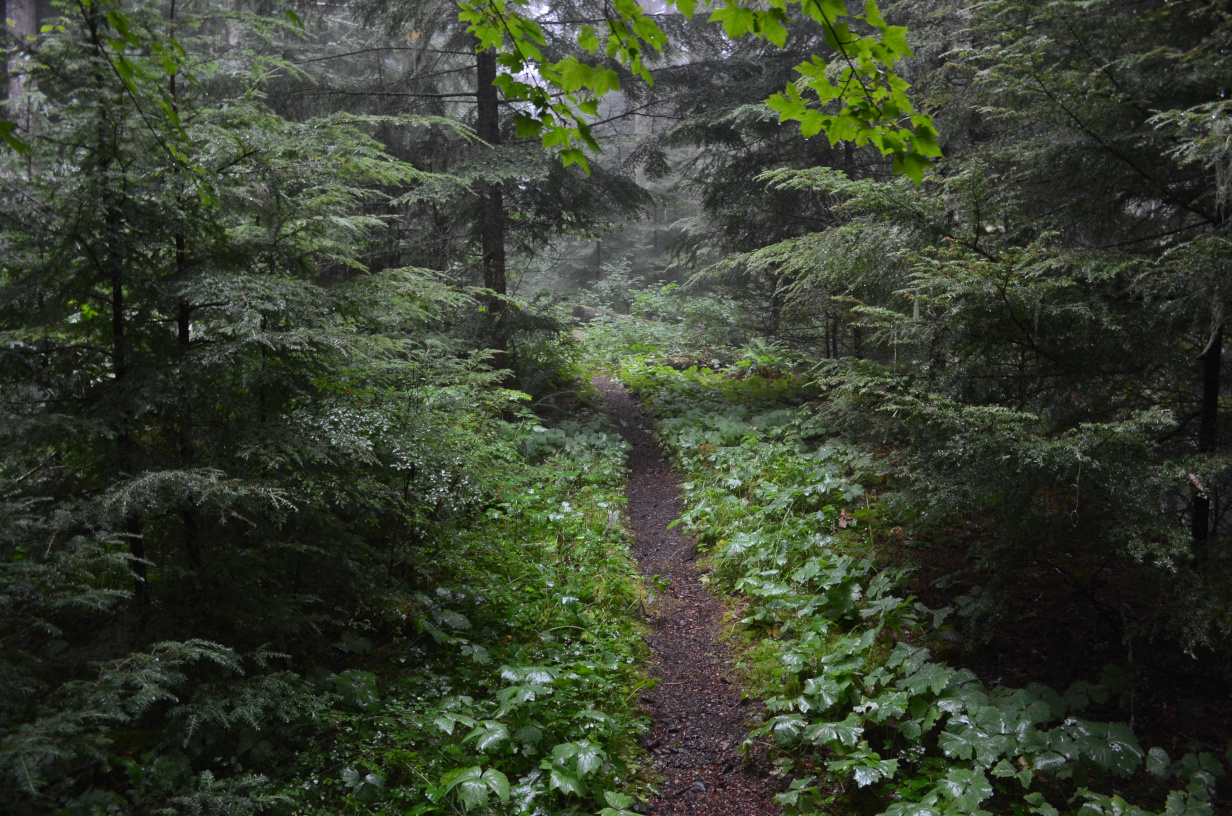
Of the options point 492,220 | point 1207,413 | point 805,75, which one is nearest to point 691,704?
point 1207,413

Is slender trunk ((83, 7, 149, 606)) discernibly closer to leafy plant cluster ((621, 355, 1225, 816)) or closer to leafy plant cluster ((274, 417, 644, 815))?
leafy plant cluster ((274, 417, 644, 815))

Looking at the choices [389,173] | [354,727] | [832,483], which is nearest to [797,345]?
[832,483]

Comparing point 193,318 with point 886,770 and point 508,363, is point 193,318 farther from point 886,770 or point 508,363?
point 508,363

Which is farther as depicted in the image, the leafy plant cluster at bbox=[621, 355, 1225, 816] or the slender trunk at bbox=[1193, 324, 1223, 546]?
the slender trunk at bbox=[1193, 324, 1223, 546]

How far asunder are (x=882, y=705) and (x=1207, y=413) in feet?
8.90

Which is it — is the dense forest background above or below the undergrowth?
above

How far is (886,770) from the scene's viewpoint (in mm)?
3393

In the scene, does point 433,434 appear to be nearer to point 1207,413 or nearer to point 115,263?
point 115,263

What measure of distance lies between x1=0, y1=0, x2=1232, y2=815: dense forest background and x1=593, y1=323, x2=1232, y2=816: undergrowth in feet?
0.47

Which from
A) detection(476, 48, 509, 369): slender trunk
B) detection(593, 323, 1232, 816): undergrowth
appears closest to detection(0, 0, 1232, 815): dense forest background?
detection(593, 323, 1232, 816): undergrowth

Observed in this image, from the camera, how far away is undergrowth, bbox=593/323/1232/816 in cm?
320

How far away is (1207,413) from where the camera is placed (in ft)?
13.3

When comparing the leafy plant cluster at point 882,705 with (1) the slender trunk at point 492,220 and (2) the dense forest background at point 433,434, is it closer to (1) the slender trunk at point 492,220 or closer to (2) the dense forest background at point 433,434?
(2) the dense forest background at point 433,434

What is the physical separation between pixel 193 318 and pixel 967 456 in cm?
467
